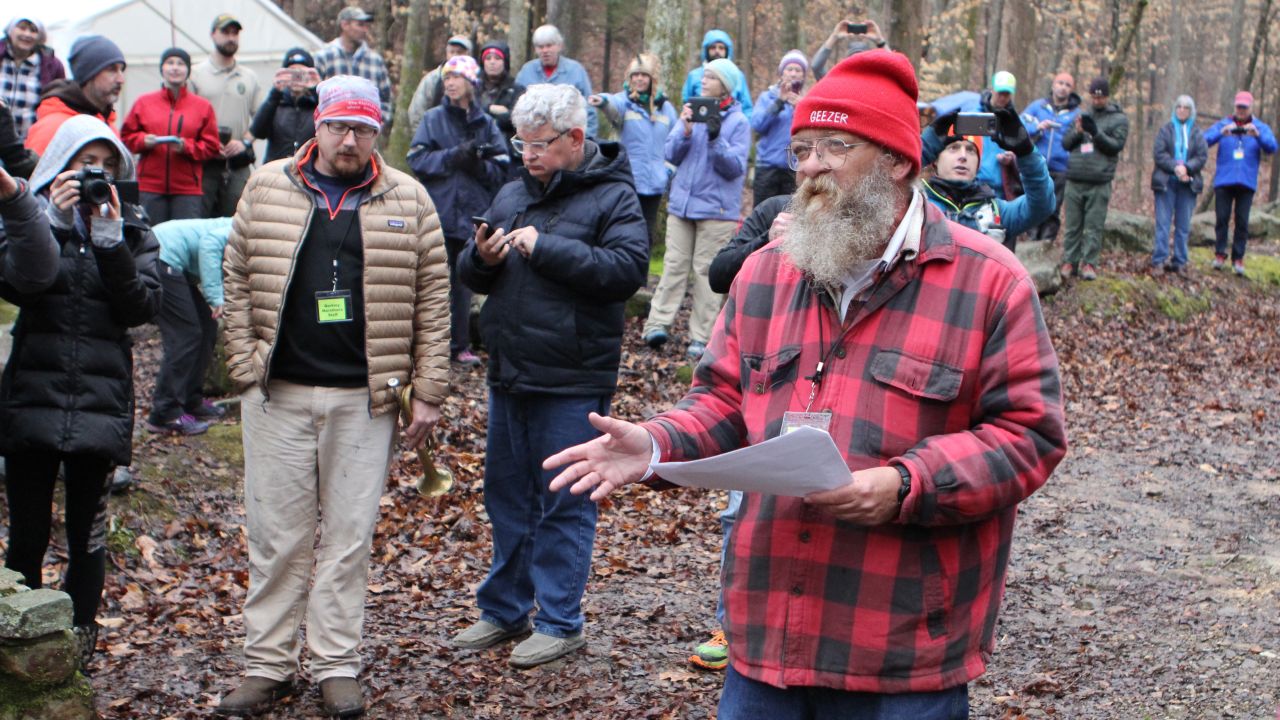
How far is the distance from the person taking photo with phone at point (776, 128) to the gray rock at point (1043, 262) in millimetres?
4430

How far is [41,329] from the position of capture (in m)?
5.04

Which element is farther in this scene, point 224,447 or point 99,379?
point 224,447

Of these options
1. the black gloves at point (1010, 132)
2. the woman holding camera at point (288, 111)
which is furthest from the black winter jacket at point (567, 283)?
the woman holding camera at point (288, 111)

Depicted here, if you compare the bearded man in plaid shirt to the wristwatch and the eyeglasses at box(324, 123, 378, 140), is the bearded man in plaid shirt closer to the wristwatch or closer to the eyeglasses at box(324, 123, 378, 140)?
the wristwatch

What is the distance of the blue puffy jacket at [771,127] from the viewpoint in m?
11.3

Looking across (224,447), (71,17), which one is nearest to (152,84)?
(71,17)

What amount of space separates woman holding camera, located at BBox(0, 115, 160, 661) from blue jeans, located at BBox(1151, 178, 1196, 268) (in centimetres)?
1536

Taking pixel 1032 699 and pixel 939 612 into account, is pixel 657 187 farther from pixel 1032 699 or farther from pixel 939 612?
pixel 939 612

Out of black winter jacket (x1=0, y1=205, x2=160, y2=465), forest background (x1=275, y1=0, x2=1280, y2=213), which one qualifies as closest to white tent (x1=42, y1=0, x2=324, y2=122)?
forest background (x1=275, y1=0, x2=1280, y2=213)

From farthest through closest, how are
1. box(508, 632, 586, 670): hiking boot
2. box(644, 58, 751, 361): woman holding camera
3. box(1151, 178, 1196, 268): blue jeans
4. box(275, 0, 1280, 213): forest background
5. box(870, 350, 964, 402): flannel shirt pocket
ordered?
box(1151, 178, 1196, 268): blue jeans → box(275, 0, 1280, 213): forest background → box(644, 58, 751, 361): woman holding camera → box(508, 632, 586, 670): hiking boot → box(870, 350, 964, 402): flannel shirt pocket

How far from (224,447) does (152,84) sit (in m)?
7.78

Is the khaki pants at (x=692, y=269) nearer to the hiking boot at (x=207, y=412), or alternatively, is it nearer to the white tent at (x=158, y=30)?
the hiking boot at (x=207, y=412)

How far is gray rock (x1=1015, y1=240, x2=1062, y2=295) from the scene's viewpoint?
49.3ft

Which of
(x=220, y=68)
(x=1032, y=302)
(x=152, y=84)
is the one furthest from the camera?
(x=152, y=84)
